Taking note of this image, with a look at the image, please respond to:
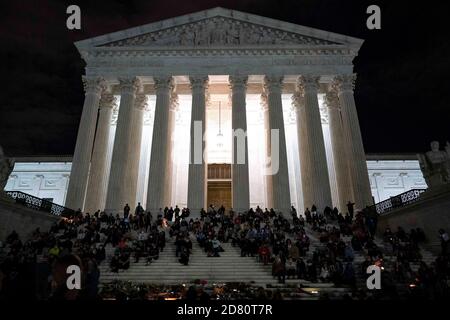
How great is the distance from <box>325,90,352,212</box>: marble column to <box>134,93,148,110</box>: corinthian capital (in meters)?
18.6

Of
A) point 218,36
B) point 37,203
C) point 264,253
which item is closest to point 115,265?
point 264,253

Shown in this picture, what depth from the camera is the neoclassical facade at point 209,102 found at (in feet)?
Result: 94.6

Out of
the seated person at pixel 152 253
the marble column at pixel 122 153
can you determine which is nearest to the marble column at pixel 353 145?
the seated person at pixel 152 253

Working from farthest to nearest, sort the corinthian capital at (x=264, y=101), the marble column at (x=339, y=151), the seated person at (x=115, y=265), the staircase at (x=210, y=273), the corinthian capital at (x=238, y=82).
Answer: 1. the corinthian capital at (x=264, y=101)
2. the corinthian capital at (x=238, y=82)
3. the marble column at (x=339, y=151)
4. the seated person at (x=115, y=265)
5. the staircase at (x=210, y=273)

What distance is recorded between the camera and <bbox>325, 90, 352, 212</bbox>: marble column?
2991 cm

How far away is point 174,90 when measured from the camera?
3400 cm

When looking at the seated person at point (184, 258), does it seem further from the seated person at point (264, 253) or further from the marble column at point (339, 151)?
the marble column at point (339, 151)

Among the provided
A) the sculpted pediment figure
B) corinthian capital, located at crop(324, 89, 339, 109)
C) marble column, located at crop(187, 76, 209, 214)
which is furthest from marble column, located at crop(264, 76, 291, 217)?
marble column, located at crop(187, 76, 209, 214)

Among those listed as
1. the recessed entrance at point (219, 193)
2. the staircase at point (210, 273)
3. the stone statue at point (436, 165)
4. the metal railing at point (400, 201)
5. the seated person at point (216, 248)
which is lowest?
the staircase at point (210, 273)

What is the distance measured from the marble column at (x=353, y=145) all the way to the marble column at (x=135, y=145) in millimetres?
19242

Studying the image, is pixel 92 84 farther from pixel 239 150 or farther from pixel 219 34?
A: pixel 239 150
